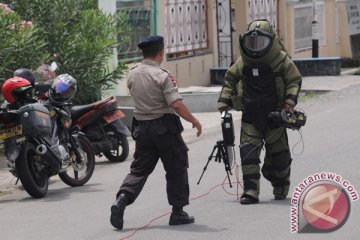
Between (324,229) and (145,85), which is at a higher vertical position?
(145,85)

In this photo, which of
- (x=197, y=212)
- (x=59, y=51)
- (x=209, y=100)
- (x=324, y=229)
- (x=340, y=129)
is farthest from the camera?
(x=209, y=100)

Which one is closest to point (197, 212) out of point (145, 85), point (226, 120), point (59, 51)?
point (226, 120)

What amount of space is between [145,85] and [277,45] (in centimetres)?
162

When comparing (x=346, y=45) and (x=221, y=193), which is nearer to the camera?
(x=221, y=193)

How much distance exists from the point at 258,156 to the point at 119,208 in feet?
5.60

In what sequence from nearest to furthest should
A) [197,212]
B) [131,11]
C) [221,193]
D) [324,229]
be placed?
[324,229] < [197,212] < [221,193] < [131,11]

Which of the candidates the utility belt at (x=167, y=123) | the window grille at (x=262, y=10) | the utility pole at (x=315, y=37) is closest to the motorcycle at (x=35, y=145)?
the utility belt at (x=167, y=123)

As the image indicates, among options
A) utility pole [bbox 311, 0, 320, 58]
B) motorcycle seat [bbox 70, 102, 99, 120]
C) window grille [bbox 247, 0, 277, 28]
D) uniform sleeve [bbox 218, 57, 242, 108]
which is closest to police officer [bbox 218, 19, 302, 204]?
uniform sleeve [bbox 218, 57, 242, 108]

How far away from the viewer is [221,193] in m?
10.1

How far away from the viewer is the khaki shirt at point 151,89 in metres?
8.27

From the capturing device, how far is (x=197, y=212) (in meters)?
9.12

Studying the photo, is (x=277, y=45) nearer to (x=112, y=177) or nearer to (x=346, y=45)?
(x=112, y=177)

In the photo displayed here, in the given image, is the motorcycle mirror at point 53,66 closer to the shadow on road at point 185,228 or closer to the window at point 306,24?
the shadow on road at point 185,228

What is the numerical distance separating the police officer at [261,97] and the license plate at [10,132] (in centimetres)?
223
